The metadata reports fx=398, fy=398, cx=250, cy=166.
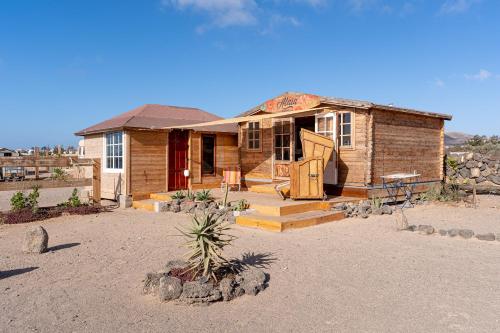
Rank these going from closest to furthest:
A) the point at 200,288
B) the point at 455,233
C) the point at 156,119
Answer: the point at 200,288, the point at 455,233, the point at 156,119

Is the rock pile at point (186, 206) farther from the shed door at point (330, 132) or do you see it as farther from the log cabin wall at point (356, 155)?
the log cabin wall at point (356, 155)

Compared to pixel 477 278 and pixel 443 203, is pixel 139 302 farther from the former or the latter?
pixel 443 203

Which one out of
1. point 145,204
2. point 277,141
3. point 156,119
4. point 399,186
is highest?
point 156,119

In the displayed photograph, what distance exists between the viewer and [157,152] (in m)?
Answer: 13.3

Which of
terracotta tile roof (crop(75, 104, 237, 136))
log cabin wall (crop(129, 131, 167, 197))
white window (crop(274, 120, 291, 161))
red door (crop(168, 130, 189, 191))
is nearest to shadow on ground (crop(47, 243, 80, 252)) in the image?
log cabin wall (crop(129, 131, 167, 197))

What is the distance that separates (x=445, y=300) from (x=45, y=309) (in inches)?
173

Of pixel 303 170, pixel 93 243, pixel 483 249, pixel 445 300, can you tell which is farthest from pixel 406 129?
pixel 93 243

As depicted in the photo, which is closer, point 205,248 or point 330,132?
point 205,248

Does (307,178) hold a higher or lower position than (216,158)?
lower

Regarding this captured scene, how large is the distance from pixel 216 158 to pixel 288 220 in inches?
266

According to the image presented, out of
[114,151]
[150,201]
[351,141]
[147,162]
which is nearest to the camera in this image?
[351,141]

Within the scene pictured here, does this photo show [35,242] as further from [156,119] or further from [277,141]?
[277,141]

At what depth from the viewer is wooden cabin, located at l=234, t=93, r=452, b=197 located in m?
11.1

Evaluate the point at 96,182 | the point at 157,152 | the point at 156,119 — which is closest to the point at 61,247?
the point at 96,182
